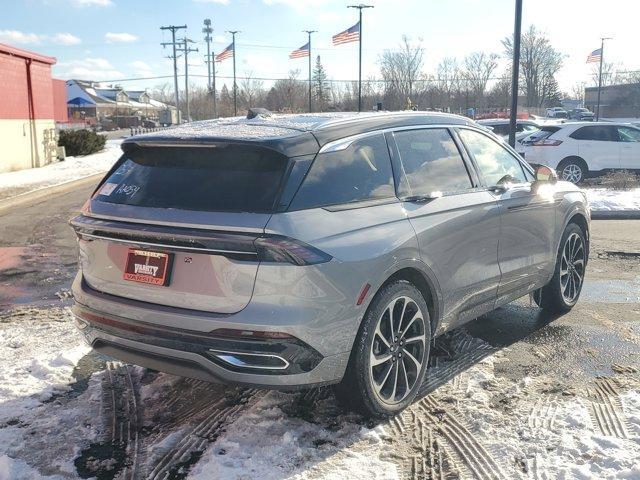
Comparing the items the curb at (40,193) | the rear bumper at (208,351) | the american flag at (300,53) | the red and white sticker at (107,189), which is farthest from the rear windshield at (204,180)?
the american flag at (300,53)

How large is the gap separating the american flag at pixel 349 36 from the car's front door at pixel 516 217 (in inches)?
1508

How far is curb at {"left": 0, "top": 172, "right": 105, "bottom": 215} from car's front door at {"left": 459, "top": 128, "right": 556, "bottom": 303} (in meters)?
11.3

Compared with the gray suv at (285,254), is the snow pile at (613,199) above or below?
below

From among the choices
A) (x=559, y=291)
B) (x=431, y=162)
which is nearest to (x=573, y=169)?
(x=559, y=291)

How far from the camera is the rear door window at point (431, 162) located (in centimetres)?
417

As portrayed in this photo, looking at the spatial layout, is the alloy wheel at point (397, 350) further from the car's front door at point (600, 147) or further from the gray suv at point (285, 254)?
the car's front door at point (600, 147)

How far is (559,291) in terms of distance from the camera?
5816mm

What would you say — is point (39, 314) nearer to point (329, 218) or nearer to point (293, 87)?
point (329, 218)

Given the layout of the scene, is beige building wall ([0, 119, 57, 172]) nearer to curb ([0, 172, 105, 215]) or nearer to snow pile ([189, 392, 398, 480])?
curb ([0, 172, 105, 215])

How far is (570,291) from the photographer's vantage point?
6.04m

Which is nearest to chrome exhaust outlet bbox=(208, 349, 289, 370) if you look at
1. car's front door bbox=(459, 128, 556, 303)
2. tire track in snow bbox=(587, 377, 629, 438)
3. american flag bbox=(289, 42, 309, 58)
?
tire track in snow bbox=(587, 377, 629, 438)

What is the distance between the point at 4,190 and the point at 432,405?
15.5 m

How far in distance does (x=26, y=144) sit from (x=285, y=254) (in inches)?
877

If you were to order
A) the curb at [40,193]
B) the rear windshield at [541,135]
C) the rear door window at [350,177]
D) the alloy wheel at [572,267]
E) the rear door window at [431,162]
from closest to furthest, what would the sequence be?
1. the rear door window at [350,177]
2. the rear door window at [431,162]
3. the alloy wheel at [572,267]
4. the curb at [40,193]
5. the rear windshield at [541,135]
